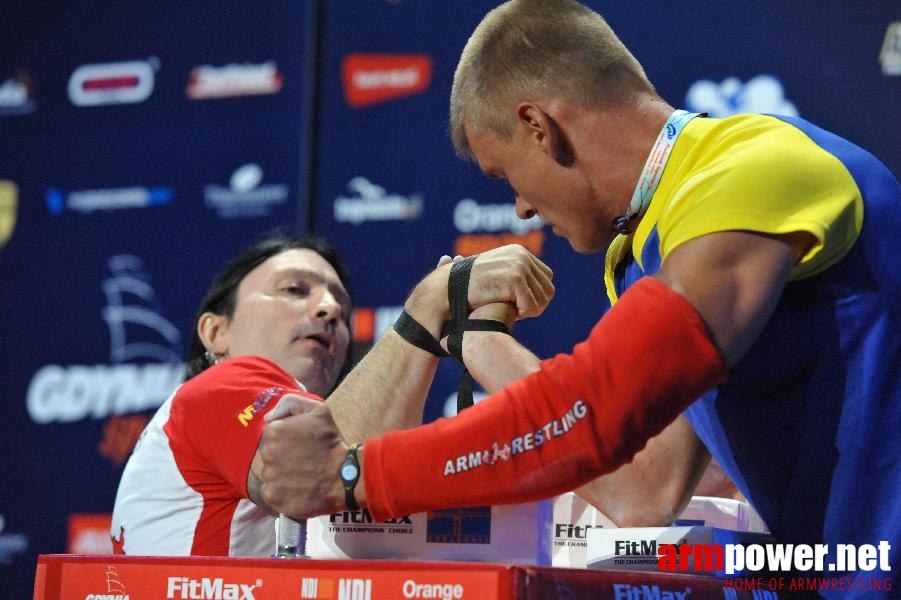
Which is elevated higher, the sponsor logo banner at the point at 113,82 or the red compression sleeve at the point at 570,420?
the sponsor logo banner at the point at 113,82

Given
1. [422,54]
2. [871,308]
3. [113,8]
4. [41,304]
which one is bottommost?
[871,308]

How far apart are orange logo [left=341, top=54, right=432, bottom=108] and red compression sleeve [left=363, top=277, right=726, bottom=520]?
235 cm

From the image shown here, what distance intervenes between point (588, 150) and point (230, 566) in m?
0.57

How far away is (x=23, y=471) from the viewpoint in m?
3.64

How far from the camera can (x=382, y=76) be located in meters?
3.35

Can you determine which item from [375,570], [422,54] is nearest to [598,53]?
[375,570]

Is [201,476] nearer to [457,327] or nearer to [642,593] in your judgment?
[457,327]

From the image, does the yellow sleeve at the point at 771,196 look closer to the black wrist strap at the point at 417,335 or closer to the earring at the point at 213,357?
the black wrist strap at the point at 417,335

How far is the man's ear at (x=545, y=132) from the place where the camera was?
1264 millimetres

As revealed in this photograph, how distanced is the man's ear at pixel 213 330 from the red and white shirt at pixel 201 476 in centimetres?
54

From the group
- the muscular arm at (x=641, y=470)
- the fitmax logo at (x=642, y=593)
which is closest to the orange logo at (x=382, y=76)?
the muscular arm at (x=641, y=470)

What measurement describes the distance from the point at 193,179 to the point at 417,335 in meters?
2.08

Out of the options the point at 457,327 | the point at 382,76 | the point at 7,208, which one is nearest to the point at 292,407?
the point at 457,327

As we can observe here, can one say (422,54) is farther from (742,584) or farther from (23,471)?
(742,584)
